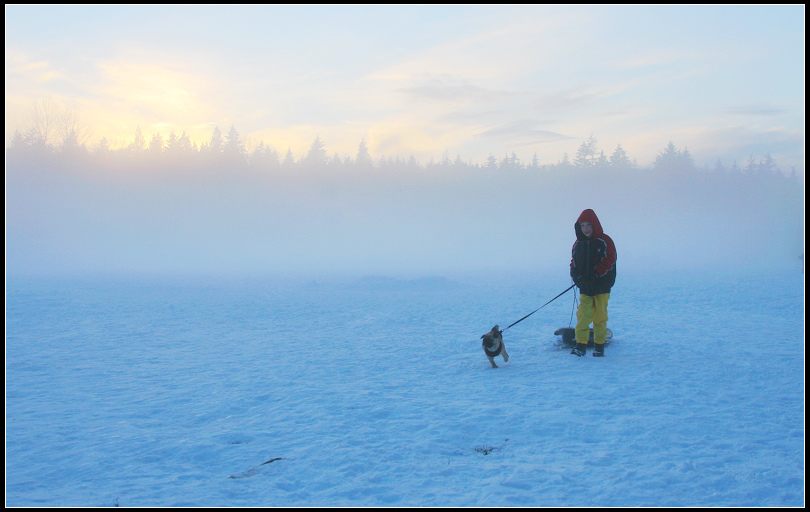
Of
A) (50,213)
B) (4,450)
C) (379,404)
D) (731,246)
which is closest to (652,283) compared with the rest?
(379,404)

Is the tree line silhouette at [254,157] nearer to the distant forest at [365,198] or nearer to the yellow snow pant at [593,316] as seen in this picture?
the distant forest at [365,198]

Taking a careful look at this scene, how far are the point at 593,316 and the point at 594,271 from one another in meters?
0.70

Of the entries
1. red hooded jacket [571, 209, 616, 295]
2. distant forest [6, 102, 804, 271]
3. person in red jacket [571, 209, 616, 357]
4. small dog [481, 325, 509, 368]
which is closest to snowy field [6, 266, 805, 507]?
small dog [481, 325, 509, 368]

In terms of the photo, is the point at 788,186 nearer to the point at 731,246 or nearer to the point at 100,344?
the point at 731,246

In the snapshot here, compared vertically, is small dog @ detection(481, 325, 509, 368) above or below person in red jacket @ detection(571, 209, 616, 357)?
below

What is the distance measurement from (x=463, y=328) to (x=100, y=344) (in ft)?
24.6

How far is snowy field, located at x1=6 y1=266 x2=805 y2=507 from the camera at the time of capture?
369 centimetres

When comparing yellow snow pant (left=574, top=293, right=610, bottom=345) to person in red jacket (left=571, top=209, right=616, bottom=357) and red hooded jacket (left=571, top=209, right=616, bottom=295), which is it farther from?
red hooded jacket (left=571, top=209, right=616, bottom=295)

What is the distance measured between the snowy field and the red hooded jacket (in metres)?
1.13

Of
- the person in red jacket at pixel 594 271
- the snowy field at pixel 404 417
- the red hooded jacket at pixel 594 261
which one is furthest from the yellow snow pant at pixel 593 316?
the snowy field at pixel 404 417

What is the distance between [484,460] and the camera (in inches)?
162

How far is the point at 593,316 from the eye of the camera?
7.35 meters

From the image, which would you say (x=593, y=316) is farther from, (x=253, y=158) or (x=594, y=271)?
(x=253, y=158)

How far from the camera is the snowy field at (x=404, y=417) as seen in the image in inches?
145
